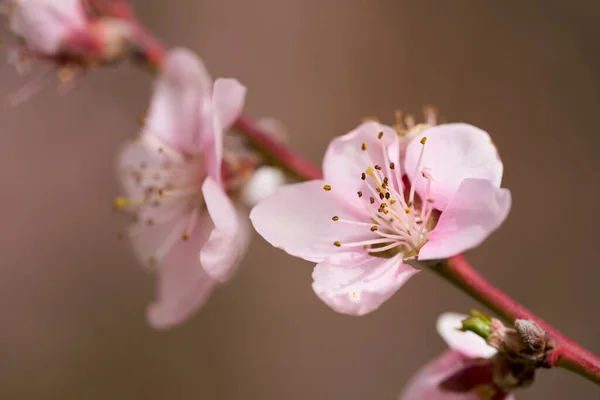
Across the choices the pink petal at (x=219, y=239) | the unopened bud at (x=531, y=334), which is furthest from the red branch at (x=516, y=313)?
the pink petal at (x=219, y=239)

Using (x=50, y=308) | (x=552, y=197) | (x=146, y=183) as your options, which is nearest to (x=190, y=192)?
(x=146, y=183)

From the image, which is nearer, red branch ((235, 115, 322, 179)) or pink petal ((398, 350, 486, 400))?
pink petal ((398, 350, 486, 400))

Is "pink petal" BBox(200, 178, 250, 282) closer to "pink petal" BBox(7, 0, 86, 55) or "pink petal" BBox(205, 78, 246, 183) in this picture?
"pink petal" BBox(205, 78, 246, 183)

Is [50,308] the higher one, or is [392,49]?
[392,49]

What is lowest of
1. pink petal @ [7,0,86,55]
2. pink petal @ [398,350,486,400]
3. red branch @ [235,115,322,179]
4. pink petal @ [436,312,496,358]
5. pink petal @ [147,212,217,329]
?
pink petal @ [147,212,217,329]

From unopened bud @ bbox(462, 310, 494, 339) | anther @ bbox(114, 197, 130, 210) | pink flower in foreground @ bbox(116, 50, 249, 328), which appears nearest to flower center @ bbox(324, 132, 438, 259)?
unopened bud @ bbox(462, 310, 494, 339)

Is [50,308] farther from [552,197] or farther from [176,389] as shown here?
[552,197]
